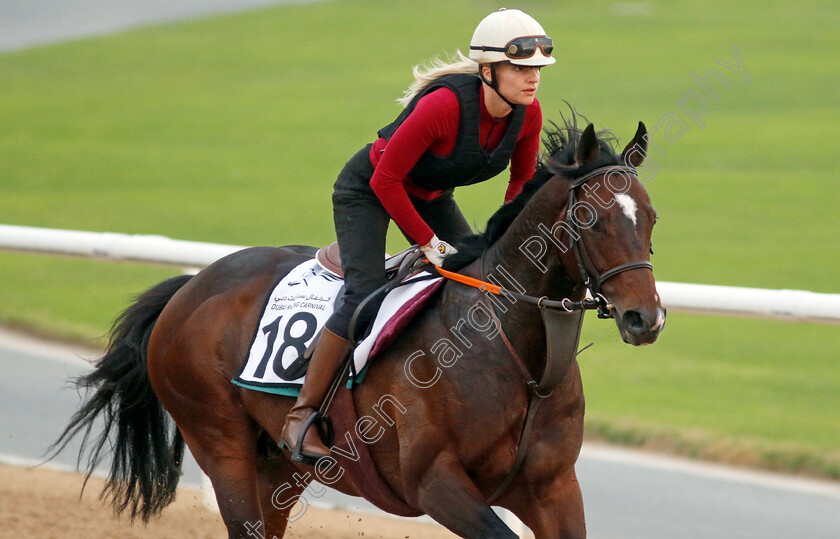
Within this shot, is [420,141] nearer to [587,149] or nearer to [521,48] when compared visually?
[521,48]

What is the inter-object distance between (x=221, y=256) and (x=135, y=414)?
1013mm

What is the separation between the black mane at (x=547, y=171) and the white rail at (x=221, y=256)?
1.31 meters

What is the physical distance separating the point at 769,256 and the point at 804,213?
9.19 ft

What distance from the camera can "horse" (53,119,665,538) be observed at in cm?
332

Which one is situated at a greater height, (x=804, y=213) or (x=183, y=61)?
(x=804, y=213)

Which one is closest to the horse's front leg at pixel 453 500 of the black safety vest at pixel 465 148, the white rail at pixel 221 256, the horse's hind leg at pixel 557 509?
the horse's hind leg at pixel 557 509

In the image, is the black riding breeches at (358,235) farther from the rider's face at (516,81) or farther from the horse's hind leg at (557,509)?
the horse's hind leg at (557,509)

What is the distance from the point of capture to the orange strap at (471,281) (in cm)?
370

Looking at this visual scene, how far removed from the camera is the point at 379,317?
12.7 feet

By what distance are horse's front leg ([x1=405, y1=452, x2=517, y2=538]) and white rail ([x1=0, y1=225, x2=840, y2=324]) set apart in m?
1.66

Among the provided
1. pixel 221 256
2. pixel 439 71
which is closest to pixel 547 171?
pixel 439 71

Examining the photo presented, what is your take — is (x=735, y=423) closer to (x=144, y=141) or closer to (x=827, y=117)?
(x=827, y=117)

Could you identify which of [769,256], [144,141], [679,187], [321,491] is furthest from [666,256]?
[144,141]

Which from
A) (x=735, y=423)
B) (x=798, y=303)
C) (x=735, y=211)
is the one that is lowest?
(x=735, y=211)
